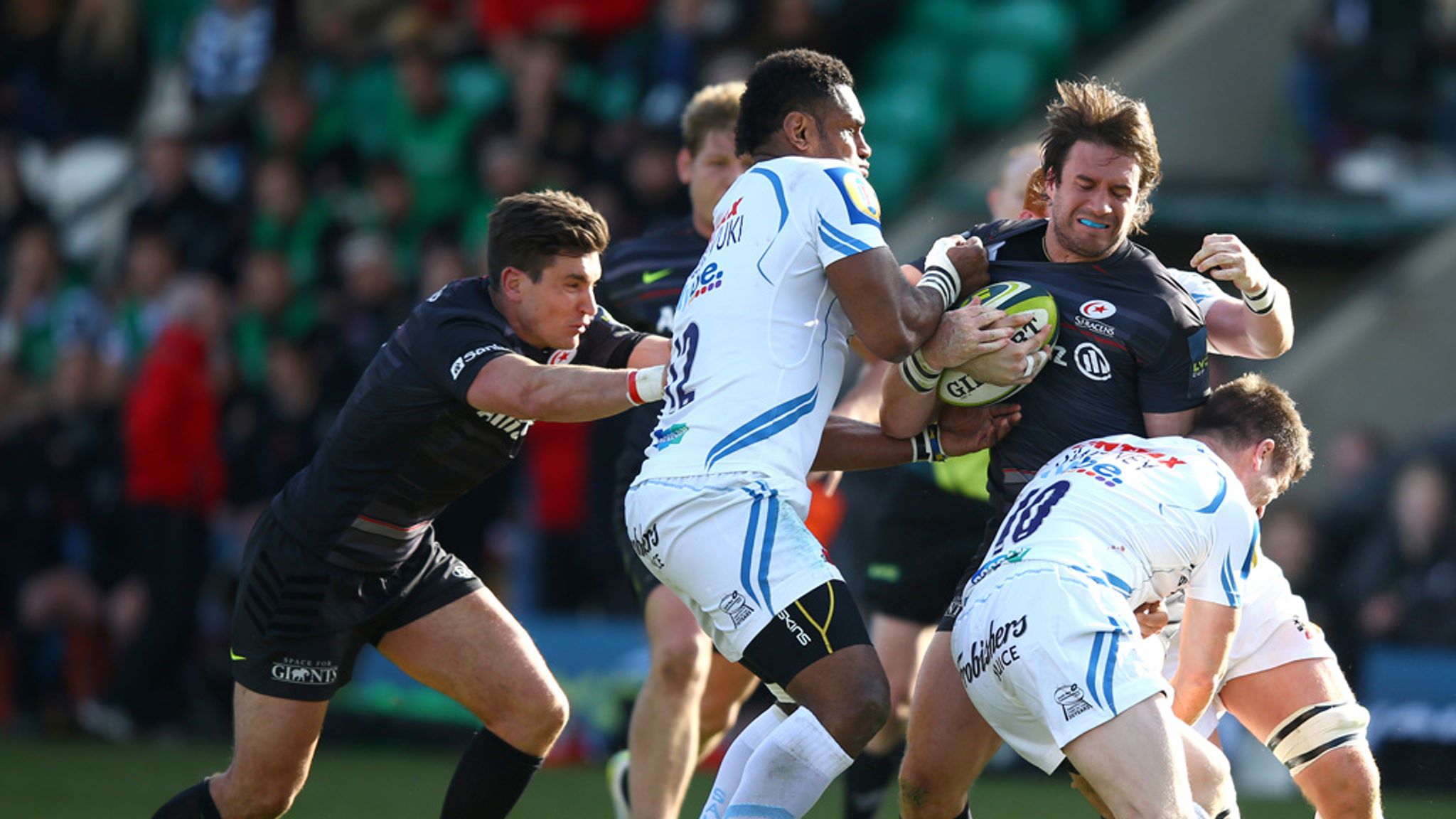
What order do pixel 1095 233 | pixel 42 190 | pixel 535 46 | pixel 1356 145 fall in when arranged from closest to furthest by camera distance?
1. pixel 1095 233
2. pixel 1356 145
3. pixel 535 46
4. pixel 42 190

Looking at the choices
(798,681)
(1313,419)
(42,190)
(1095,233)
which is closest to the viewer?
(798,681)

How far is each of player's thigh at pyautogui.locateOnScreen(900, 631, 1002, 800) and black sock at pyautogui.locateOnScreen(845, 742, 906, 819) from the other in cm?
163

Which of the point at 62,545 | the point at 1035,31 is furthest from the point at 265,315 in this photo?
the point at 1035,31

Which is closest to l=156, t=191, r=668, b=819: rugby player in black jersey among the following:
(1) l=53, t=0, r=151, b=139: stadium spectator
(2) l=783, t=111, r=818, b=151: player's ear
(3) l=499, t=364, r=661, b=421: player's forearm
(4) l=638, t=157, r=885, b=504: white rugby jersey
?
(3) l=499, t=364, r=661, b=421: player's forearm

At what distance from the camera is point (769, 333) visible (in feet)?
17.5

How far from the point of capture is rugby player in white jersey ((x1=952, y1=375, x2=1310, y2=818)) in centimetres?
494

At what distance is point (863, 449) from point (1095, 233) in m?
0.99

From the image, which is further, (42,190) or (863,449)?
(42,190)

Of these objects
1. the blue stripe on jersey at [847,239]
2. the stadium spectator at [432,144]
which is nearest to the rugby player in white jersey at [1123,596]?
the blue stripe on jersey at [847,239]

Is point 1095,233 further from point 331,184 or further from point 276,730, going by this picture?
point 331,184

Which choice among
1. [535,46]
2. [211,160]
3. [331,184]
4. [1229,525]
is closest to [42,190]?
[211,160]

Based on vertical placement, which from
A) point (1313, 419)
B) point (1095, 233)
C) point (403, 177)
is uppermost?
point (1095, 233)

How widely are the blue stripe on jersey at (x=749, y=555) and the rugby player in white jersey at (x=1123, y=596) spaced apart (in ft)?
2.07

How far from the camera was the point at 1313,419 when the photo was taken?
12.0m
